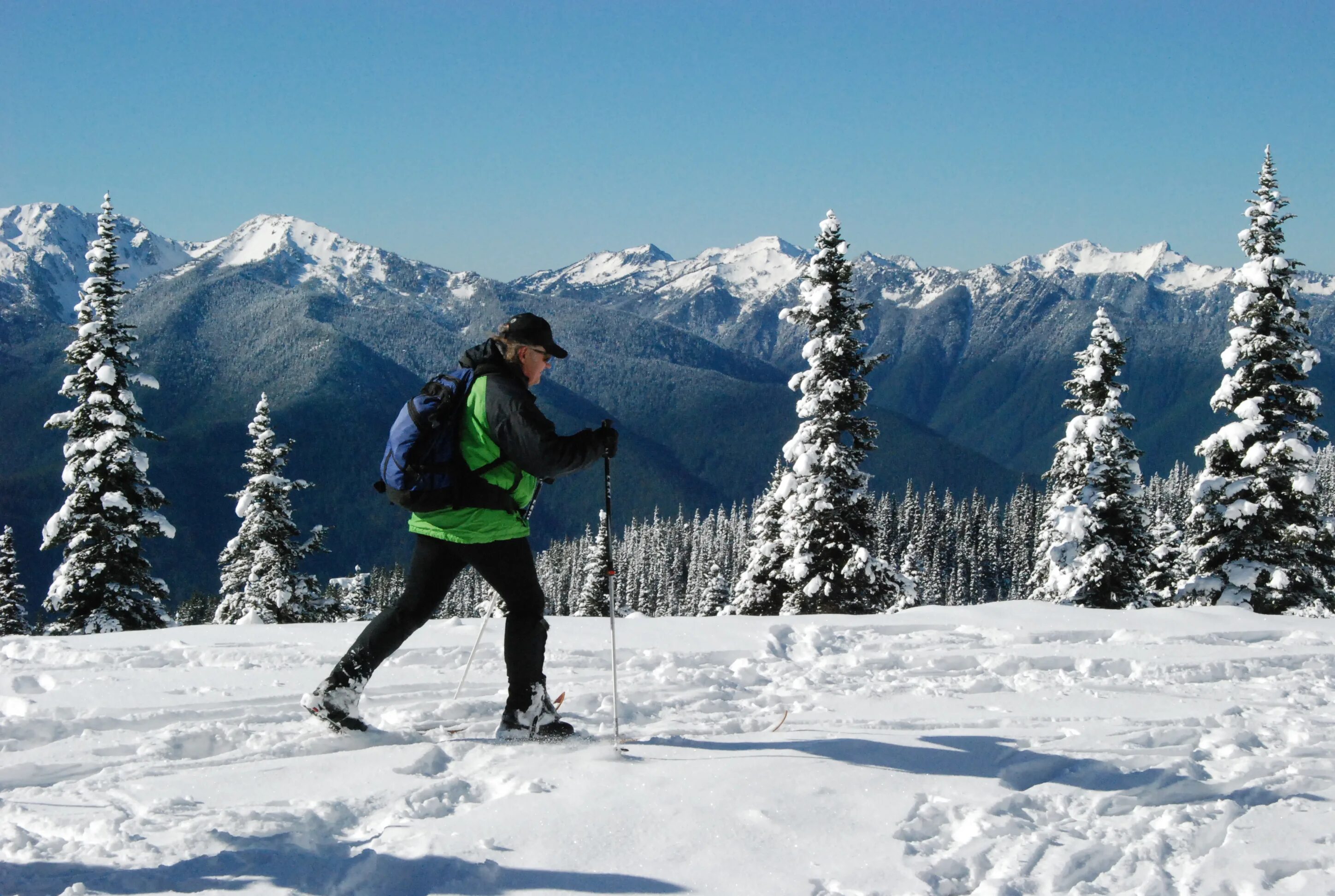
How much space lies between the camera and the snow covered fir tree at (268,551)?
27141mm

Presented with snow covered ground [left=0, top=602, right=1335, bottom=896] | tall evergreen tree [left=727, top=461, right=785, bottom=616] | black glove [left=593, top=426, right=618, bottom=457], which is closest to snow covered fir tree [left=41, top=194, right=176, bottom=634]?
tall evergreen tree [left=727, top=461, right=785, bottom=616]

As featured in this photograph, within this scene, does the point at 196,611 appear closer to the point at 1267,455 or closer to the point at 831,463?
the point at 831,463

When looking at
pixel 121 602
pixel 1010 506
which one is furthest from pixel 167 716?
pixel 1010 506

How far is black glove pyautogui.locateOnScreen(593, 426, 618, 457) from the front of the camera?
505 cm

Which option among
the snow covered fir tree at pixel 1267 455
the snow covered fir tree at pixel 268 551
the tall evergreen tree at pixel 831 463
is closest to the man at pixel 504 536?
the tall evergreen tree at pixel 831 463

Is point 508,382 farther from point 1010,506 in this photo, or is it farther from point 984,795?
point 1010,506

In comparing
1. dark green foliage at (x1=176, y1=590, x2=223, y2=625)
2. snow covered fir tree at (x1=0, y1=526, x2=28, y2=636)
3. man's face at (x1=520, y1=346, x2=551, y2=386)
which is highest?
man's face at (x1=520, y1=346, x2=551, y2=386)

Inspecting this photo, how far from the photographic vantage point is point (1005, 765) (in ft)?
17.3

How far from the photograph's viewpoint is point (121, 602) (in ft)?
72.3

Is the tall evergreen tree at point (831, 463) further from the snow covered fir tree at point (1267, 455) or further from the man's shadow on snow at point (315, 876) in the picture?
the man's shadow on snow at point (315, 876)

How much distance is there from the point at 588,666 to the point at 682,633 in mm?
1530

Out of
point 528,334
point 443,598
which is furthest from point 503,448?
point 443,598

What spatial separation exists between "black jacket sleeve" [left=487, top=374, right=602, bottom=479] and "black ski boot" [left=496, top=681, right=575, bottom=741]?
52.3 inches

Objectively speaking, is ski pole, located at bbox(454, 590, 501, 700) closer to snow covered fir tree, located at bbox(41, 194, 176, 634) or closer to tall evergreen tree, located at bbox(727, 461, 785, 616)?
tall evergreen tree, located at bbox(727, 461, 785, 616)
